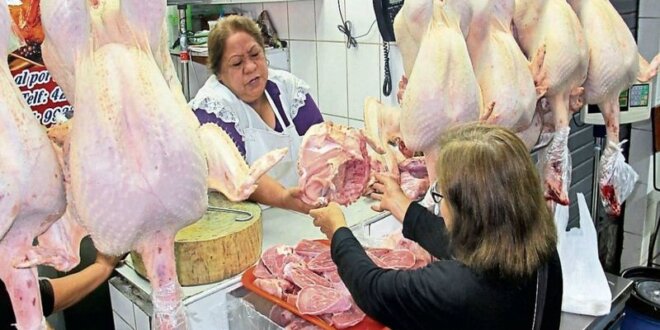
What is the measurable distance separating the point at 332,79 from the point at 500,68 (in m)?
1.70

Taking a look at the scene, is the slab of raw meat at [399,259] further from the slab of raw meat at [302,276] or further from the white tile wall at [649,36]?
the white tile wall at [649,36]

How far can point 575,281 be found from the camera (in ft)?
5.85

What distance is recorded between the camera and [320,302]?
4.45 ft

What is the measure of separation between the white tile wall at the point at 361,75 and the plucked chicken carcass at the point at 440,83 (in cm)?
148

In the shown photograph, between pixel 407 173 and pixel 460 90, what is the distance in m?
0.32

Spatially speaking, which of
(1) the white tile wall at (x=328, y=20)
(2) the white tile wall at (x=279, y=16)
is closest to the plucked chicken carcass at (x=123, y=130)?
(1) the white tile wall at (x=328, y=20)

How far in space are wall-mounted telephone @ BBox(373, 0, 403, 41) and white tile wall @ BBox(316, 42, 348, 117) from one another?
1.61 ft

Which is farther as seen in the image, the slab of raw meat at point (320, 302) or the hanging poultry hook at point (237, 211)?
the hanging poultry hook at point (237, 211)

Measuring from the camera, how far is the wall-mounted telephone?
230 centimetres

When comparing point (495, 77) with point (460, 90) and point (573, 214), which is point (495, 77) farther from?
point (573, 214)

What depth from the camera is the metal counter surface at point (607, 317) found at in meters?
1.70

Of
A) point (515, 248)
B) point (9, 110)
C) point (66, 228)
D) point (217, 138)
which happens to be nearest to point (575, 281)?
point (515, 248)

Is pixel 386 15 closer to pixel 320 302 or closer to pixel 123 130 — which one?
pixel 320 302

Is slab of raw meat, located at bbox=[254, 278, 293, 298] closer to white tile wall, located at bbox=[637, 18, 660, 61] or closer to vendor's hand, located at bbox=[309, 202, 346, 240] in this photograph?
vendor's hand, located at bbox=[309, 202, 346, 240]
